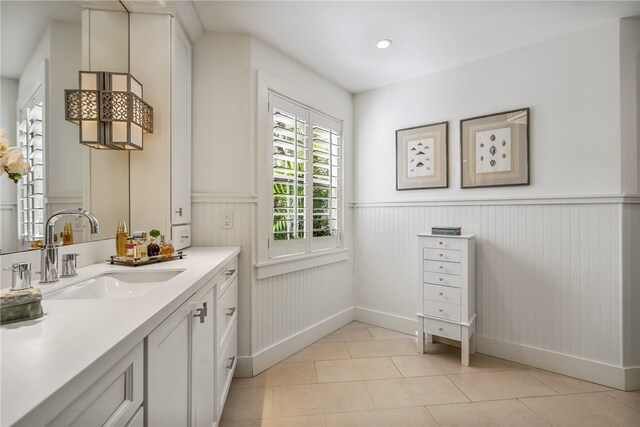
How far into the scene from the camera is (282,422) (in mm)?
1753

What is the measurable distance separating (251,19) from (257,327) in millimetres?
2215

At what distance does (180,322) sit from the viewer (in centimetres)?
105

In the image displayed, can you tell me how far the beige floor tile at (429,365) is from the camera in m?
2.32

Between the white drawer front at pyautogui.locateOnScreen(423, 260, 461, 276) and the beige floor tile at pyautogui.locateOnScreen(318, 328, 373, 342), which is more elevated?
the white drawer front at pyautogui.locateOnScreen(423, 260, 461, 276)

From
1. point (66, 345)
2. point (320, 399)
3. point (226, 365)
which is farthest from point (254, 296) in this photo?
point (66, 345)

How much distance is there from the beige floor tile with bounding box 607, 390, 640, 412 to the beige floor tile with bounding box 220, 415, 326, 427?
1.92 metres

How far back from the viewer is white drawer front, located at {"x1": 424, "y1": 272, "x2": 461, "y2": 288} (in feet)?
8.14

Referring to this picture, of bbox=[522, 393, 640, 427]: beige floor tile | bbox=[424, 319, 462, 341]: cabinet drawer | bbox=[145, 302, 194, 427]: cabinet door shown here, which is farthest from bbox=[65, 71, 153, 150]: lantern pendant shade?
bbox=[522, 393, 640, 427]: beige floor tile

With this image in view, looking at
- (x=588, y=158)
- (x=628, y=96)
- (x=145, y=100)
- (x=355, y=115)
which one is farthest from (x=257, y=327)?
(x=628, y=96)

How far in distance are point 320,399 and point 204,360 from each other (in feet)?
3.19

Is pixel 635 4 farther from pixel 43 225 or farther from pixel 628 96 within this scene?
pixel 43 225

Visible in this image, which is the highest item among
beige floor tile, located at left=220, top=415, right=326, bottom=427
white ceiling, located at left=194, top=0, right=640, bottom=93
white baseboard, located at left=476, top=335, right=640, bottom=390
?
white ceiling, located at left=194, top=0, right=640, bottom=93

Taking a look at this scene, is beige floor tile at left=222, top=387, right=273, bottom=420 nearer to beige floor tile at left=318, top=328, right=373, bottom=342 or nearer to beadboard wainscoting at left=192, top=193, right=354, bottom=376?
beadboard wainscoting at left=192, top=193, right=354, bottom=376

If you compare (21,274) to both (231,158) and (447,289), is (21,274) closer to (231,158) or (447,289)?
(231,158)
